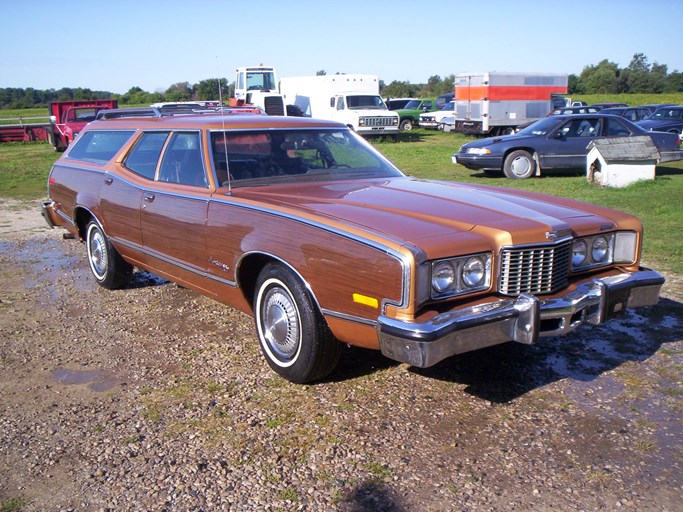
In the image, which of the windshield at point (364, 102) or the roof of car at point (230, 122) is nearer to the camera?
the roof of car at point (230, 122)

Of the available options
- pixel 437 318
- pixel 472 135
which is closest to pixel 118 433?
pixel 437 318

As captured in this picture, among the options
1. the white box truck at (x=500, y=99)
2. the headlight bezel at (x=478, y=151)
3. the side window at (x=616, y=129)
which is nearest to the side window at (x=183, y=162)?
the headlight bezel at (x=478, y=151)

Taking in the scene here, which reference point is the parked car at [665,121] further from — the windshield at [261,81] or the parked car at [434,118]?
the windshield at [261,81]

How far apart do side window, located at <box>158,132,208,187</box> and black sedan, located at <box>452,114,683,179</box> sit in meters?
9.88

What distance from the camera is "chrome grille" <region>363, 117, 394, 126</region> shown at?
25828 millimetres

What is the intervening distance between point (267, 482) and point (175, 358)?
1774 millimetres

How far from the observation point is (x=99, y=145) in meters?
6.45

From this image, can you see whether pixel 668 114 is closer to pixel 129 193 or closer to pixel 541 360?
pixel 541 360

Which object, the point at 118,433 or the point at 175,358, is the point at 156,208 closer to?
the point at 175,358

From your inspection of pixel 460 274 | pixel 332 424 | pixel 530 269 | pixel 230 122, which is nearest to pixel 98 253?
pixel 230 122

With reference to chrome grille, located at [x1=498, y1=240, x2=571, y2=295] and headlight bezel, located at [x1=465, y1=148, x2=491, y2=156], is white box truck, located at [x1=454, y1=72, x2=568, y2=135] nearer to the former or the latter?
headlight bezel, located at [x1=465, y1=148, x2=491, y2=156]

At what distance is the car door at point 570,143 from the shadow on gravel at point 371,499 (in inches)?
470

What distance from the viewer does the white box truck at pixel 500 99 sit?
25812 millimetres

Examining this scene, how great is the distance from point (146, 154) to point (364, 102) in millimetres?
21881
